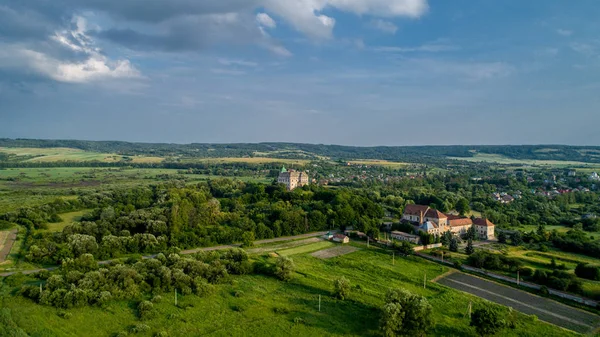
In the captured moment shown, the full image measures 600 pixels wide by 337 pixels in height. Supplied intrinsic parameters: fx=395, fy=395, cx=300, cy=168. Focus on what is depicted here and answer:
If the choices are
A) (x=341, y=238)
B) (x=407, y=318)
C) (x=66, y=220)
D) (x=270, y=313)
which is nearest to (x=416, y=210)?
(x=341, y=238)

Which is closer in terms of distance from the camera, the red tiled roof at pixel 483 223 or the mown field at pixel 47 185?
the red tiled roof at pixel 483 223

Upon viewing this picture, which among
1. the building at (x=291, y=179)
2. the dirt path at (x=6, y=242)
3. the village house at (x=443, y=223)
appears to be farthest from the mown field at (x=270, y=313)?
the building at (x=291, y=179)

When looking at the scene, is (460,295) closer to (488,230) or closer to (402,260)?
(402,260)

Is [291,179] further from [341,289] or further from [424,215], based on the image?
[341,289]

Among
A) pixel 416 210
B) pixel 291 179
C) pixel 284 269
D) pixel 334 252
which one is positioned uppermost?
pixel 291 179

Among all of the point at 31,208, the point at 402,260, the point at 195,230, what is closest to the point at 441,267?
the point at 402,260

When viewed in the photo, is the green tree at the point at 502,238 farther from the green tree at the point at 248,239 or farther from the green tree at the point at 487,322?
the green tree at the point at 248,239

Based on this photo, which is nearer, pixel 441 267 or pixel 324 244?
pixel 441 267
